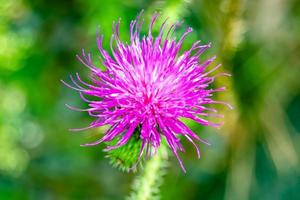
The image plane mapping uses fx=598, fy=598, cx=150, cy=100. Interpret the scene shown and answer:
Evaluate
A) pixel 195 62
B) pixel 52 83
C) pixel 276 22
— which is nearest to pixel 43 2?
pixel 52 83

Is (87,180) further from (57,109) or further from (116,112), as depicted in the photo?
(116,112)

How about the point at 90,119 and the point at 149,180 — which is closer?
the point at 149,180

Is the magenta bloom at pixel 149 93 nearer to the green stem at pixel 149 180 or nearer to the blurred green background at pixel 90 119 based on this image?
the green stem at pixel 149 180

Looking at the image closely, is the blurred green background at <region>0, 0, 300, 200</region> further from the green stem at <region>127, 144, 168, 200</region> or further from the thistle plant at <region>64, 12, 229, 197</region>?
the thistle plant at <region>64, 12, 229, 197</region>

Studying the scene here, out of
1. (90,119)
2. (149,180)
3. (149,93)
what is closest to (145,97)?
(149,93)

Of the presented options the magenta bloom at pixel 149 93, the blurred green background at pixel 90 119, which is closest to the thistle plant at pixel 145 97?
the magenta bloom at pixel 149 93

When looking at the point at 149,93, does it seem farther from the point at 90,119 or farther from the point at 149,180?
the point at 90,119

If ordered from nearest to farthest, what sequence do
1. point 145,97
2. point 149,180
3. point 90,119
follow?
point 145,97
point 149,180
point 90,119
